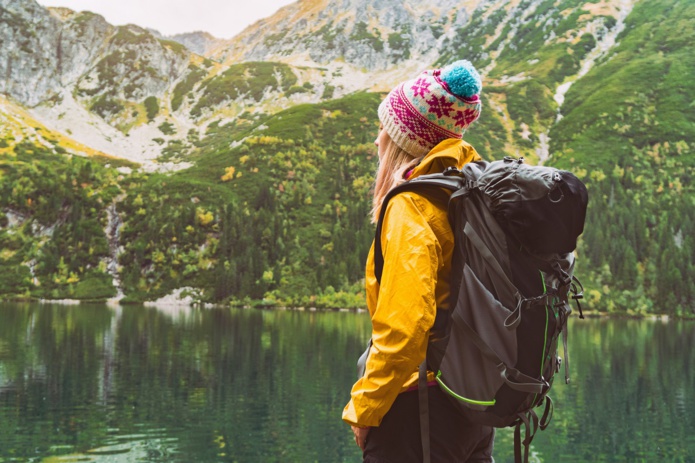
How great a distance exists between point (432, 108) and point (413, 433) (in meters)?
2.02

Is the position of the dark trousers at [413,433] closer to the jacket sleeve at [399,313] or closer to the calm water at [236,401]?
the jacket sleeve at [399,313]

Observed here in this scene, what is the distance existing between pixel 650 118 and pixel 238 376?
15012cm

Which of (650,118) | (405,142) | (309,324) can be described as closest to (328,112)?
(650,118)

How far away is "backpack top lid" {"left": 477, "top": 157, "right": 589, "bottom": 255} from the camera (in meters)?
3.52

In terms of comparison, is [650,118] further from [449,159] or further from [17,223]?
[449,159]

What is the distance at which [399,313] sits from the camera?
133 inches

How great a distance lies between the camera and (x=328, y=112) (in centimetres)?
18762

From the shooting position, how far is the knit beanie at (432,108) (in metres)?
4.16

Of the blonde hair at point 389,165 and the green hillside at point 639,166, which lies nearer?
the blonde hair at point 389,165

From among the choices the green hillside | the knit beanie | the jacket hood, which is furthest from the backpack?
the green hillside

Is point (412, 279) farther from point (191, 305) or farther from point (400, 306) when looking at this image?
point (191, 305)

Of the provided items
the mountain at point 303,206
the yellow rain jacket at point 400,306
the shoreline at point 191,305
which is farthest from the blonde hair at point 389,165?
the mountain at point 303,206

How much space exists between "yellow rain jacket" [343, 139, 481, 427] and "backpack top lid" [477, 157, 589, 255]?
1.30ft

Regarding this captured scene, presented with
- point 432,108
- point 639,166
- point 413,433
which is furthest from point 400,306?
point 639,166
